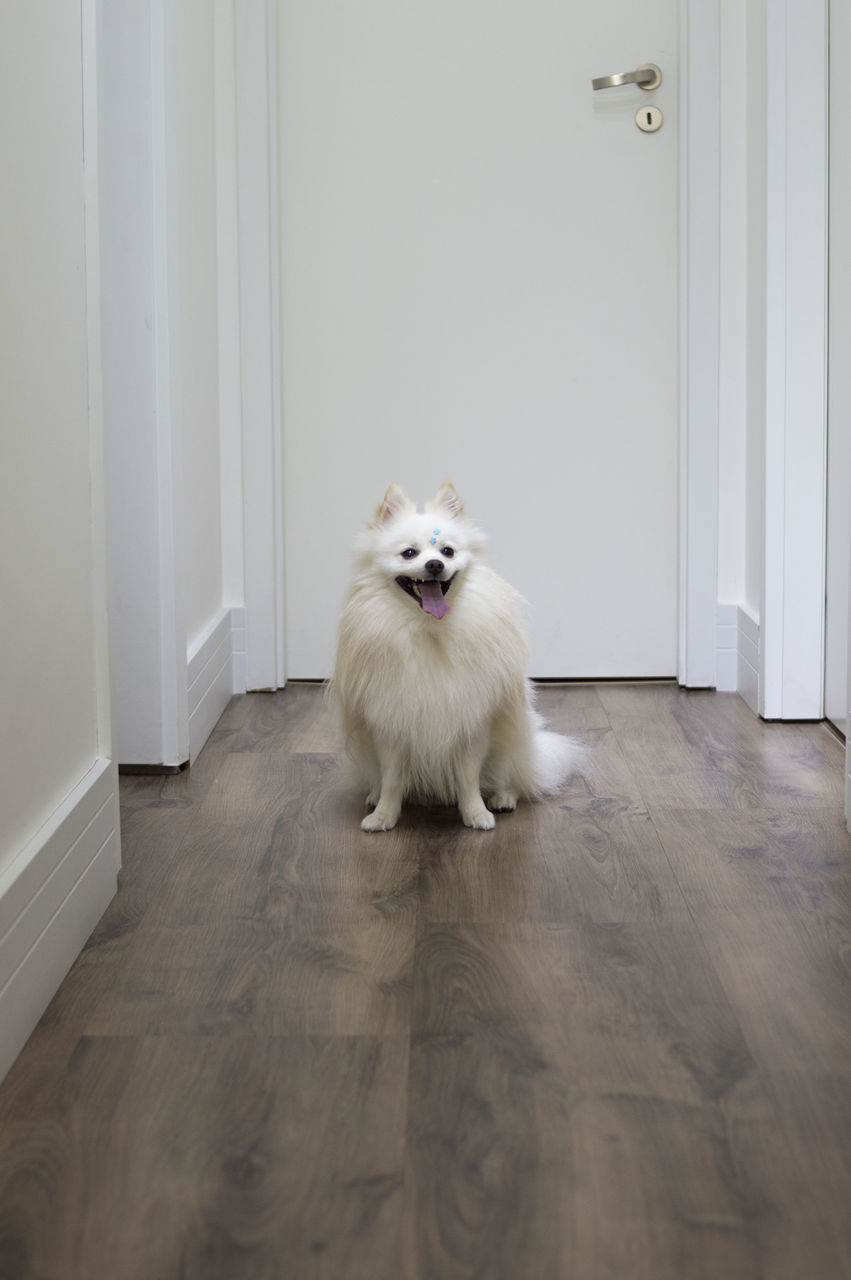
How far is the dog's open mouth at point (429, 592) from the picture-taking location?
2.21m

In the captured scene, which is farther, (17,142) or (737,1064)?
(17,142)

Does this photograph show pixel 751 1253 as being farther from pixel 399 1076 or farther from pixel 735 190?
pixel 735 190

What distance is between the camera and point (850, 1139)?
127 cm

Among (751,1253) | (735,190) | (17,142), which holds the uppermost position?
(735,190)

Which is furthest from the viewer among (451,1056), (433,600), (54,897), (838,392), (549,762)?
(838,392)

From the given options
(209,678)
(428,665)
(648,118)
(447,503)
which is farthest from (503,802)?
(648,118)

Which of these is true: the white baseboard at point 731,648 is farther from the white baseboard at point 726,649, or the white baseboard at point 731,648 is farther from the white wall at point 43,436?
the white wall at point 43,436

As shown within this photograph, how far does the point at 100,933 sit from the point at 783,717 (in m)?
1.84

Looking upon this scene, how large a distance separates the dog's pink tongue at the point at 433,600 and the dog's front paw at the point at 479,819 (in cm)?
37

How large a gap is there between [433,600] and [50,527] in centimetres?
73

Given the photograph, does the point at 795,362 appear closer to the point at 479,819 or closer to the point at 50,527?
the point at 479,819

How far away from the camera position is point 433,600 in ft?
7.27

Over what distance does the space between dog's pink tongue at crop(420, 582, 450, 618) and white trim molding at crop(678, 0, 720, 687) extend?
1.39 meters

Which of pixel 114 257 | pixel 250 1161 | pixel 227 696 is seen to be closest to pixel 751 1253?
pixel 250 1161
